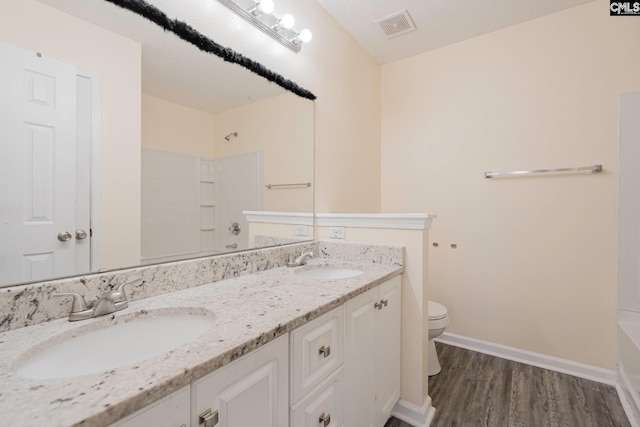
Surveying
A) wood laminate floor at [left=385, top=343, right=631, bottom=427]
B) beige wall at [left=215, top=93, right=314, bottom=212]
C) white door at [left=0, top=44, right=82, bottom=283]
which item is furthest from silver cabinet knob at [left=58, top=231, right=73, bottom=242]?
wood laminate floor at [left=385, top=343, right=631, bottom=427]

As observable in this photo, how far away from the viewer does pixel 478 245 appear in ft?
7.69

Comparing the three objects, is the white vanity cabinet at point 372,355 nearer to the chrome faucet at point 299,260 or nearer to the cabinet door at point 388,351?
the cabinet door at point 388,351

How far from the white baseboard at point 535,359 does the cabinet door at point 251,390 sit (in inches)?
81.3

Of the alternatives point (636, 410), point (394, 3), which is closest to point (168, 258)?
point (394, 3)

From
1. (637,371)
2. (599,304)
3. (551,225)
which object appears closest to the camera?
(637,371)

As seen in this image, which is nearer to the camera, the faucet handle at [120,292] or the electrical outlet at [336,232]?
the faucet handle at [120,292]

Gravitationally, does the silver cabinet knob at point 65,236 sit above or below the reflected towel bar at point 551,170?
below

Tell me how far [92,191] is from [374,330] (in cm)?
120

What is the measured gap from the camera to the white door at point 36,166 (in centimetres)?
77

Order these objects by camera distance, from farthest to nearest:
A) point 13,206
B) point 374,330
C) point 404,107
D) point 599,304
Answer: point 404,107 → point 599,304 → point 374,330 → point 13,206

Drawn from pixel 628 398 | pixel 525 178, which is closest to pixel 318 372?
pixel 628 398

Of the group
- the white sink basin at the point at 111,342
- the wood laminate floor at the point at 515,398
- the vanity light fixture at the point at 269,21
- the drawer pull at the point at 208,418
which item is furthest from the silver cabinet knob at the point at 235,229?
the wood laminate floor at the point at 515,398

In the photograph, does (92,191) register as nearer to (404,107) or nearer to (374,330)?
(374,330)

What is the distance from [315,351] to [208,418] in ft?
1.32
